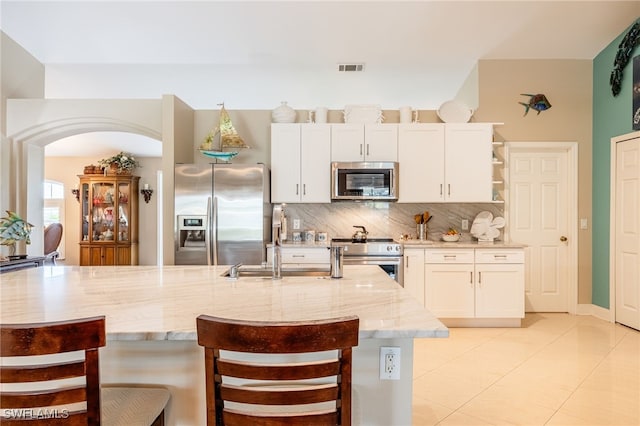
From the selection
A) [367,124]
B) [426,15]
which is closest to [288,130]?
[367,124]

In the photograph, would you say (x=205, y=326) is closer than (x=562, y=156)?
Yes

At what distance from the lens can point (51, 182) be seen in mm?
7930

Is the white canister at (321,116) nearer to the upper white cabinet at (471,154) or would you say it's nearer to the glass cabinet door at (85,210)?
the upper white cabinet at (471,154)

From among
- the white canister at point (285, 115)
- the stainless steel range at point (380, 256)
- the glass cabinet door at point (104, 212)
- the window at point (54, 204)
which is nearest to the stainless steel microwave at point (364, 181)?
the stainless steel range at point (380, 256)

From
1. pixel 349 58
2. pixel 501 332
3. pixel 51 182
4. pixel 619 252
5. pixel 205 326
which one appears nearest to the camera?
pixel 205 326

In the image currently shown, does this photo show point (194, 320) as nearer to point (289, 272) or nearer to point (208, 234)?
point (289, 272)

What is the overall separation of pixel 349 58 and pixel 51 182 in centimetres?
694

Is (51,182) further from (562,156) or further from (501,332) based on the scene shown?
(562,156)

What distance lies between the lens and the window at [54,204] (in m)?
7.92

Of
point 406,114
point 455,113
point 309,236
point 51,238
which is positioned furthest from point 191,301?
point 51,238

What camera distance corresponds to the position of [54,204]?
798 centimetres

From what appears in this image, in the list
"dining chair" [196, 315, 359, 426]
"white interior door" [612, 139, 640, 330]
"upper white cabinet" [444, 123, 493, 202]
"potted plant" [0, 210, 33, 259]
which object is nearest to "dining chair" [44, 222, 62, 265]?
"potted plant" [0, 210, 33, 259]

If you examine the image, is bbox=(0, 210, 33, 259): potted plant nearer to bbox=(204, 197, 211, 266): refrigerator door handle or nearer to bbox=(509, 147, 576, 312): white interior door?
bbox=(204, 197, 211, 266): refrigerator door handle

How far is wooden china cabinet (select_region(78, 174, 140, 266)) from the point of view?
742 cm
